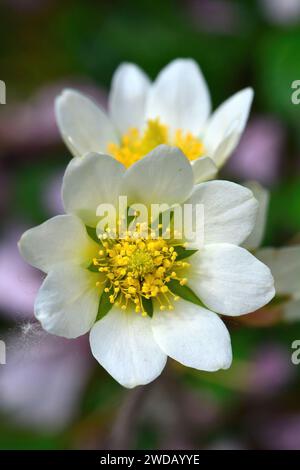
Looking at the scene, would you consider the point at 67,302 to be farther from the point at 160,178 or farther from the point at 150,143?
the point at 150,143

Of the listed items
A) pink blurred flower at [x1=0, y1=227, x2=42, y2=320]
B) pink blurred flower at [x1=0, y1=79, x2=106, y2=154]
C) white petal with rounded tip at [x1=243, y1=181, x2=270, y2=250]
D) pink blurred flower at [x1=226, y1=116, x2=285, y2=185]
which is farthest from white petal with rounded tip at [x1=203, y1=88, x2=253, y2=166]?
pink blurred flower at [x1=0, y1=79, x2=106, y2=154]

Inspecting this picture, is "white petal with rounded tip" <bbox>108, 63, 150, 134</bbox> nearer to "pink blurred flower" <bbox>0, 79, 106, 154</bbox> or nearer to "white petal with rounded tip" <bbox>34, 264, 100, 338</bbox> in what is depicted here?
"white petal with rounded tip" <bbox>34, 264, 100, 338</bbox>

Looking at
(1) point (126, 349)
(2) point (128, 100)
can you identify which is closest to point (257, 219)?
(1) point (126, 349)

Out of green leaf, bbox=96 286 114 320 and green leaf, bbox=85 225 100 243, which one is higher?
green leaf, bbox=85 225 100 243

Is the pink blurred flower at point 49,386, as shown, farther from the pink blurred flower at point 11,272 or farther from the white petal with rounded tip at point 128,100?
the white petal with rounded tip at point 128,100
